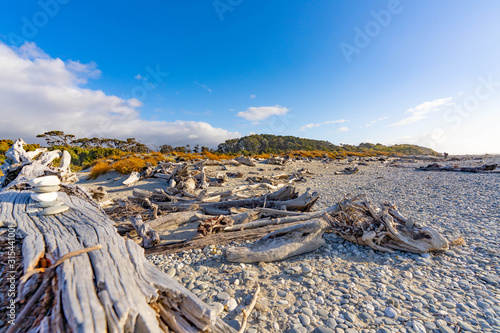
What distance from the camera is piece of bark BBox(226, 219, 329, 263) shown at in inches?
134

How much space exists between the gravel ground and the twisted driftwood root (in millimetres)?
152

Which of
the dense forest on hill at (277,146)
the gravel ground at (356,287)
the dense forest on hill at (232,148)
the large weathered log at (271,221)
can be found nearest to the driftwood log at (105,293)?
the gravel ground at (356,287)

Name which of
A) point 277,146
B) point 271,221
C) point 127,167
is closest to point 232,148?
point 277,146

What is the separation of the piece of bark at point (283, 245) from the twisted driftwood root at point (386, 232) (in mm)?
737

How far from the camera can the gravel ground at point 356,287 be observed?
2.20 meters

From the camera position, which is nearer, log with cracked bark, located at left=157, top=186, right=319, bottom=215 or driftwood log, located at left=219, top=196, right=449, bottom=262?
driftwood log, located at left=219, top=196, right=449, bottom=262

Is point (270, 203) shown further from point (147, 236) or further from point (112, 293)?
point (112, 293)

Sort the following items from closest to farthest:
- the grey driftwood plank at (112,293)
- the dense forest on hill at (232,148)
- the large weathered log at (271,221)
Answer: the grey driftwood plank at (112,293) < the large weathered log at (271,221) < the dense forest on hill at (232,148)

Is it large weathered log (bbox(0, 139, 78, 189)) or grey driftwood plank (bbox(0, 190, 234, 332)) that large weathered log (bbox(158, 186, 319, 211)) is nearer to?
large weathered log (bbox(0, 139, 78, 189))

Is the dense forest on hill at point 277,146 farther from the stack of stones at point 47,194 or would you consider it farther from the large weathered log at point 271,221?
the stack of stones at point 47,194

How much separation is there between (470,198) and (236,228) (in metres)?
9.30

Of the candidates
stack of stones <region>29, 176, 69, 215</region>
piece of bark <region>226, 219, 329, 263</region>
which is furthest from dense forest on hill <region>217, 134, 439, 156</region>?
stack of stones <region>29, 176, 69, 215</region>

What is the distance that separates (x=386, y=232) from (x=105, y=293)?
14.0ft

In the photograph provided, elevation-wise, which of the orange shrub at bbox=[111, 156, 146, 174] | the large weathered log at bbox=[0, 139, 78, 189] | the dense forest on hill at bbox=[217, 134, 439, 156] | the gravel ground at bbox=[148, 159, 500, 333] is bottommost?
the gravel ground at bbox=[148, 159, 500, 333]
